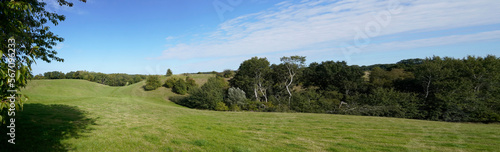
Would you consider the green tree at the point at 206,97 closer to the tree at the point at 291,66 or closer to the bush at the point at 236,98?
the bush at the point at 236,98

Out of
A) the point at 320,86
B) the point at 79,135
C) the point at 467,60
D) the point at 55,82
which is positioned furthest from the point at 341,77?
the point at 55,82

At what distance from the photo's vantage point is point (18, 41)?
18.2ft

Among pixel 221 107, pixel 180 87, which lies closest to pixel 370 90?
pixel 221 107

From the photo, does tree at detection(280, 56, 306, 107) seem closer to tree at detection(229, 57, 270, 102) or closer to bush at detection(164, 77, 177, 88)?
tree at detection(229, 57, 270, 102)

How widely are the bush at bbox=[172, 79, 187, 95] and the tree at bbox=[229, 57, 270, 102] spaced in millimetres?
15874

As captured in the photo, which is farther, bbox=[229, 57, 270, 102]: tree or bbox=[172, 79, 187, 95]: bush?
bbox=[172, 79, 187, 95]: bush

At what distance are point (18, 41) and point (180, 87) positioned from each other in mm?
43084

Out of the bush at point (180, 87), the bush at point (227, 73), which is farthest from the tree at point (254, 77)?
the bush at point (180, 87)

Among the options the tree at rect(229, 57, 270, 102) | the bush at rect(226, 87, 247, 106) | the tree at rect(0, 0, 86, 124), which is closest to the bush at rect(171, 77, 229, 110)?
the bush at rect(226, 87, 247, 106)

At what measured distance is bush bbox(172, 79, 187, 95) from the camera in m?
47.1

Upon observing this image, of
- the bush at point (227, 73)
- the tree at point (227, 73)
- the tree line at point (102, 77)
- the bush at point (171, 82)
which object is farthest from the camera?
the tree line at point (102, 77)

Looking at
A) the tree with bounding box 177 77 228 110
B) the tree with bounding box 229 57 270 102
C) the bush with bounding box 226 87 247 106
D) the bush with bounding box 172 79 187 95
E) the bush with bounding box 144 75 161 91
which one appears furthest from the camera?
the bush with bounding box 144 75 161 91

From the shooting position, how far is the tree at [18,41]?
112 inches

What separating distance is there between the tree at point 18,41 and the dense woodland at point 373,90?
2428 centimetres
